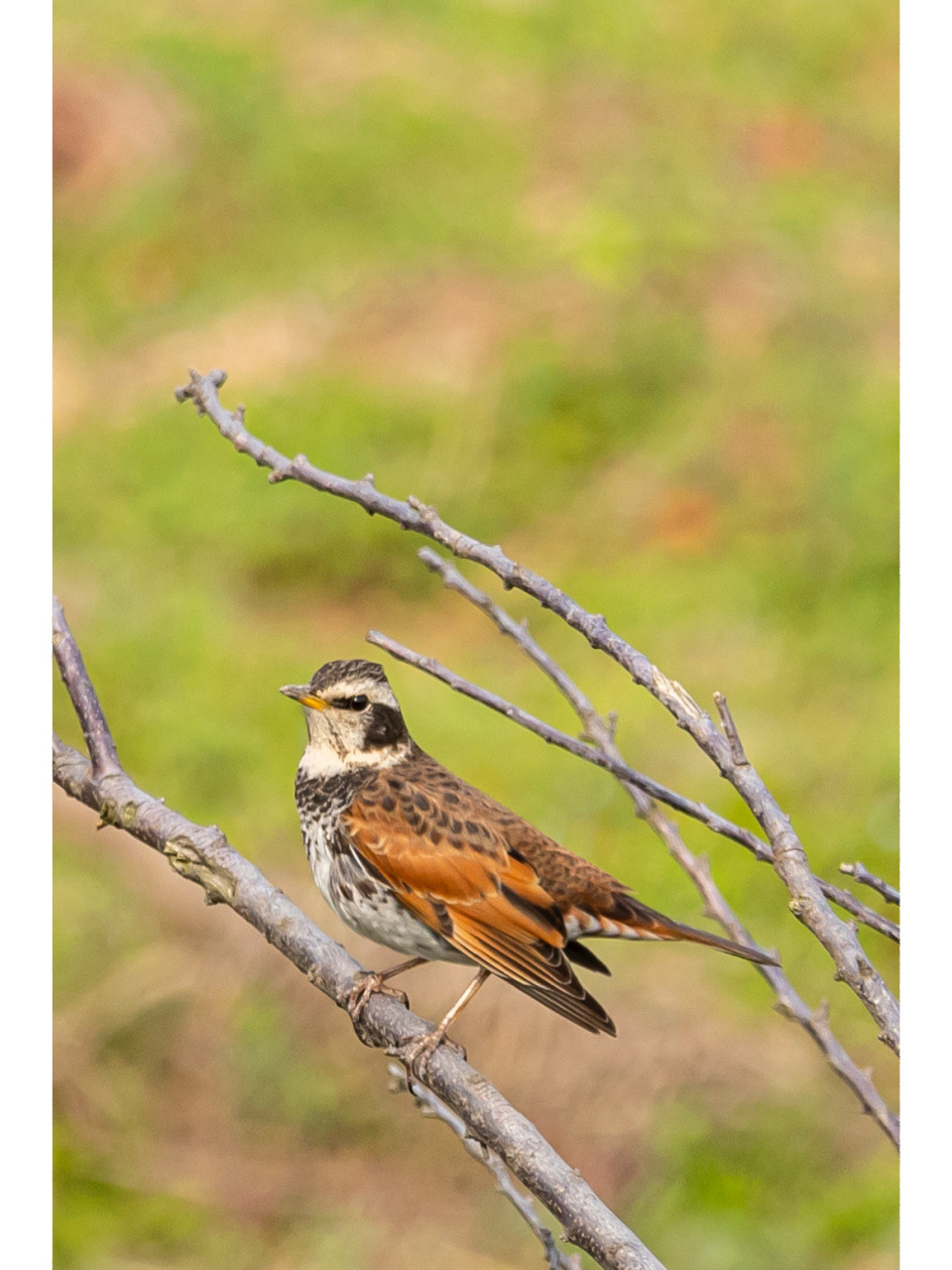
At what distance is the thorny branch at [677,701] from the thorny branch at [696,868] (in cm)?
6

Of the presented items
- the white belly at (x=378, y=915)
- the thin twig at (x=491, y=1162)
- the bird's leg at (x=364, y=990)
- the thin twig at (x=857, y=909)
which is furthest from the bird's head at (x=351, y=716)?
the thin twig at (x=857, y=909)

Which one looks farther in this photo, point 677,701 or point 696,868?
point 696,868

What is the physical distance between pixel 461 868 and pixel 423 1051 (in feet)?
0.59

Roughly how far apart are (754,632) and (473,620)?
43 centimetres

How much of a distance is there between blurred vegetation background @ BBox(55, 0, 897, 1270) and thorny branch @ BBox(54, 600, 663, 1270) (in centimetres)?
24

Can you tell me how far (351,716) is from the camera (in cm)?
137

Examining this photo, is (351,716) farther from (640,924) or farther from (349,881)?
(640,924)

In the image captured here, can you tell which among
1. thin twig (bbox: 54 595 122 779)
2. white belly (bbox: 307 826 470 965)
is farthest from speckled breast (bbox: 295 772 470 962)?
thin twig (bbox: 54 595 122 779)

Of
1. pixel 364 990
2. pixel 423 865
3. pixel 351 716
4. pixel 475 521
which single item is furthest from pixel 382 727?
pixel 475 521

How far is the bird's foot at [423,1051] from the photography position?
1.33 meters

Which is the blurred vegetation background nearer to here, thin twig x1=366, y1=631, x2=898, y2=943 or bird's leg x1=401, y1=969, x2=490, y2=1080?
bird's leg x1=401, y1=969, x2=490, y2=1080

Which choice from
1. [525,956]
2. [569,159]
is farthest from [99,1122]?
[569,159]

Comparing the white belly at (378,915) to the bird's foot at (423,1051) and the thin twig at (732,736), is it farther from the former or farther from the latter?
the thin twig at (732,736)

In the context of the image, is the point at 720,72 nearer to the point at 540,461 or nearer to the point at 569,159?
the point at 569,159
